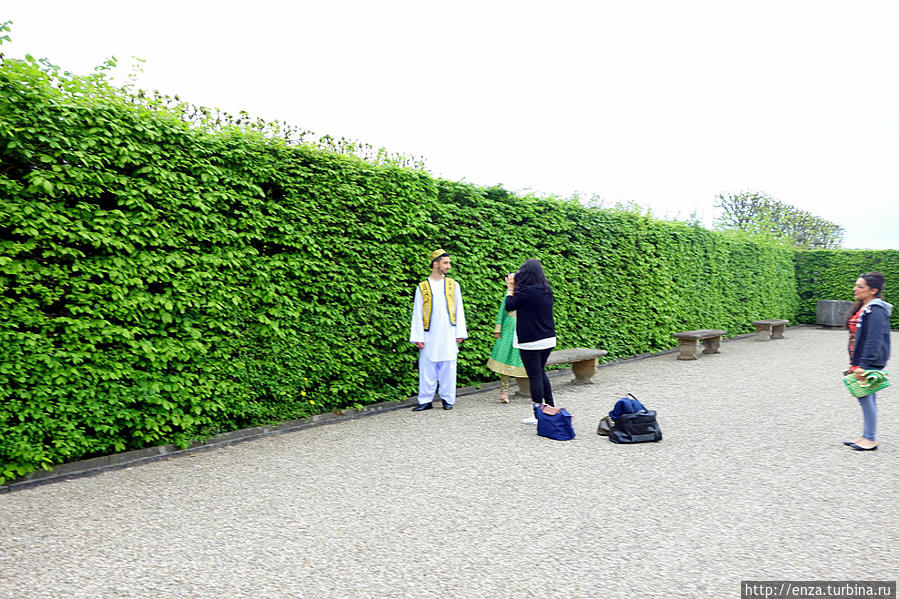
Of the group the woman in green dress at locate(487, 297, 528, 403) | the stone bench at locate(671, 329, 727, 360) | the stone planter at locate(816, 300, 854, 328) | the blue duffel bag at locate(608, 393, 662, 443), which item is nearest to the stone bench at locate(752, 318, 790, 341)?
the stone bench at locate(671, 329, 727, 360)

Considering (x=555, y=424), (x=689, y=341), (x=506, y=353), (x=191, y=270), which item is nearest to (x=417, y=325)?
(x=506, y=353)

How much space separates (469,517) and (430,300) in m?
3.96

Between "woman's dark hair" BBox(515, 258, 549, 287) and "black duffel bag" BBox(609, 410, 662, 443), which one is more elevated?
"woman's dark hair" BBox(515, 258, 549, 287)

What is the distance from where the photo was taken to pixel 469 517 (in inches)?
158

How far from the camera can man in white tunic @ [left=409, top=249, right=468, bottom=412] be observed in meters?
7.64

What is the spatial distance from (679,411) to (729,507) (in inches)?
137

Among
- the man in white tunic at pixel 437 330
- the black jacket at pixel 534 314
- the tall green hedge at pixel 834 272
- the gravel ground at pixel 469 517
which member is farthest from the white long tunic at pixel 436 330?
the tall green hedge at pixel 834 272

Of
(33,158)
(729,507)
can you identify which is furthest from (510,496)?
(33,158)

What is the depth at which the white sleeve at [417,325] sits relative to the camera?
7.61 meters

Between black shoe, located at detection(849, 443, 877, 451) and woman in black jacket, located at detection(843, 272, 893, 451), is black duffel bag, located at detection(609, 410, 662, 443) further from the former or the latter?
woman in black jacket, located at detection(843, 272, 893, 451)

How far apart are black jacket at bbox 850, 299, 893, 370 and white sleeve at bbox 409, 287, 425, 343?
4.83m

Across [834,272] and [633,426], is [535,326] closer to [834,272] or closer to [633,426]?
[633,426]

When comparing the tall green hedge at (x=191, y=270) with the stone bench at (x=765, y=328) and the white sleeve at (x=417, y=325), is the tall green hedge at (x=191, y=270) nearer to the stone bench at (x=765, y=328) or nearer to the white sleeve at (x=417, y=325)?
the white sleeve at (x=417, y=325)

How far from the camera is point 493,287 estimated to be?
30.8 feet
